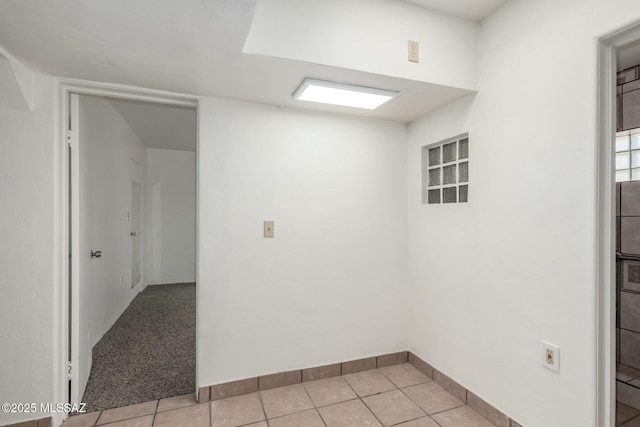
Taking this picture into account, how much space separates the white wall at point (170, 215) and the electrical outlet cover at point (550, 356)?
5.50 metres

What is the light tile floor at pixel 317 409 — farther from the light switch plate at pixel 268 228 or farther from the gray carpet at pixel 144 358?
the light switch plate at pixel 268 228

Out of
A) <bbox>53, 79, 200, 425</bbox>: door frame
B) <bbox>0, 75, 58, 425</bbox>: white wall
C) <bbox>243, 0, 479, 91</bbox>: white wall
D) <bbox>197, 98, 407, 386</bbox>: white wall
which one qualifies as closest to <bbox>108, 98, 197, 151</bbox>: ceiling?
<bbox>53, 79, 200, 425</bbox>: door frame

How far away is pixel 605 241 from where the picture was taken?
144 cm

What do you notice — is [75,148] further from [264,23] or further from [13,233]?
[264,23]

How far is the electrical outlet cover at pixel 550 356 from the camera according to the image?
160 cm

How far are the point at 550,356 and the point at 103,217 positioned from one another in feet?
12.1

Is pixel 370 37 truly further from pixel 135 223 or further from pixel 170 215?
pixel 170 215

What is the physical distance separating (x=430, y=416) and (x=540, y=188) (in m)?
1.49

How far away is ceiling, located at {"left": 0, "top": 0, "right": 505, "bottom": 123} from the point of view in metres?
1.28

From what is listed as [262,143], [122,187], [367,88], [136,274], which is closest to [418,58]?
[367,88]

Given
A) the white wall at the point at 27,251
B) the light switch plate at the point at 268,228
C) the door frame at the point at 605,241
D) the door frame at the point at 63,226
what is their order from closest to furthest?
the door frame at the point at 605,241 → the white wall at the point at 27,251 → the door frame at the point at 63,226 → the light switch plate at the point at 268,228

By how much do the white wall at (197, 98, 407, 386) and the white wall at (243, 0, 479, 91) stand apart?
0.69 metres

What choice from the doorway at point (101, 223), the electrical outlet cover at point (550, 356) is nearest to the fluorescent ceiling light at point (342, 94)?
the doorway at point (101, 223)

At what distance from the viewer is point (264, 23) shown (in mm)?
1643
